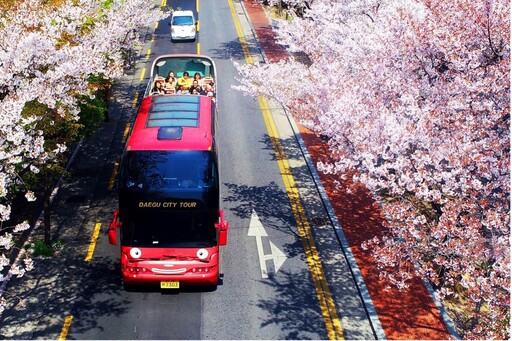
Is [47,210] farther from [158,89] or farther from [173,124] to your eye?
[158,89]

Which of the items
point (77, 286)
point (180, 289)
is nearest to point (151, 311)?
point (180, 289)

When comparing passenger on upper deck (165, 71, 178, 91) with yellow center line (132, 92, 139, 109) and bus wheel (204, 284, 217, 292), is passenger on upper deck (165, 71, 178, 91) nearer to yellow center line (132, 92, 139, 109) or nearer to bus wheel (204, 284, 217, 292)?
yellow center line (132, 92, 139, 109)

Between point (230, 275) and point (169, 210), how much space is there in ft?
11.1

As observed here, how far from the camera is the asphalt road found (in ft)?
46.6

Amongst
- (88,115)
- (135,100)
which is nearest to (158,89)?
(88,115)

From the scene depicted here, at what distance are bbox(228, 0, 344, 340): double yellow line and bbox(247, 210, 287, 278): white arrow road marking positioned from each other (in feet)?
2.85

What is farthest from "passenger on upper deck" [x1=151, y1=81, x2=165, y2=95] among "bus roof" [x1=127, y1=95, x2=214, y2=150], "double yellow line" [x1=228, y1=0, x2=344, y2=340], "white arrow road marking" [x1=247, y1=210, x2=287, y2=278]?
"white arrow road marking" [x1=247, y1=210, x2=287, y2=278]

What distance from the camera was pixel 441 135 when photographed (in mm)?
13539

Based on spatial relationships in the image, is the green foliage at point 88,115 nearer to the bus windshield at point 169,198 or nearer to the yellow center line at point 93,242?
the yellow center line at point 93,242

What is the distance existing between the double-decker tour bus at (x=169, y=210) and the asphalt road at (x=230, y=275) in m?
0.92

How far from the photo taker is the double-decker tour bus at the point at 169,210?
45.5ft

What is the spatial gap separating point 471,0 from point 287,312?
9487mm

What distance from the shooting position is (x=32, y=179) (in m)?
16.5

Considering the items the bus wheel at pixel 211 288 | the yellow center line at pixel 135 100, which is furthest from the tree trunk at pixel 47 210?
the yellow center line at pixel 135 100
